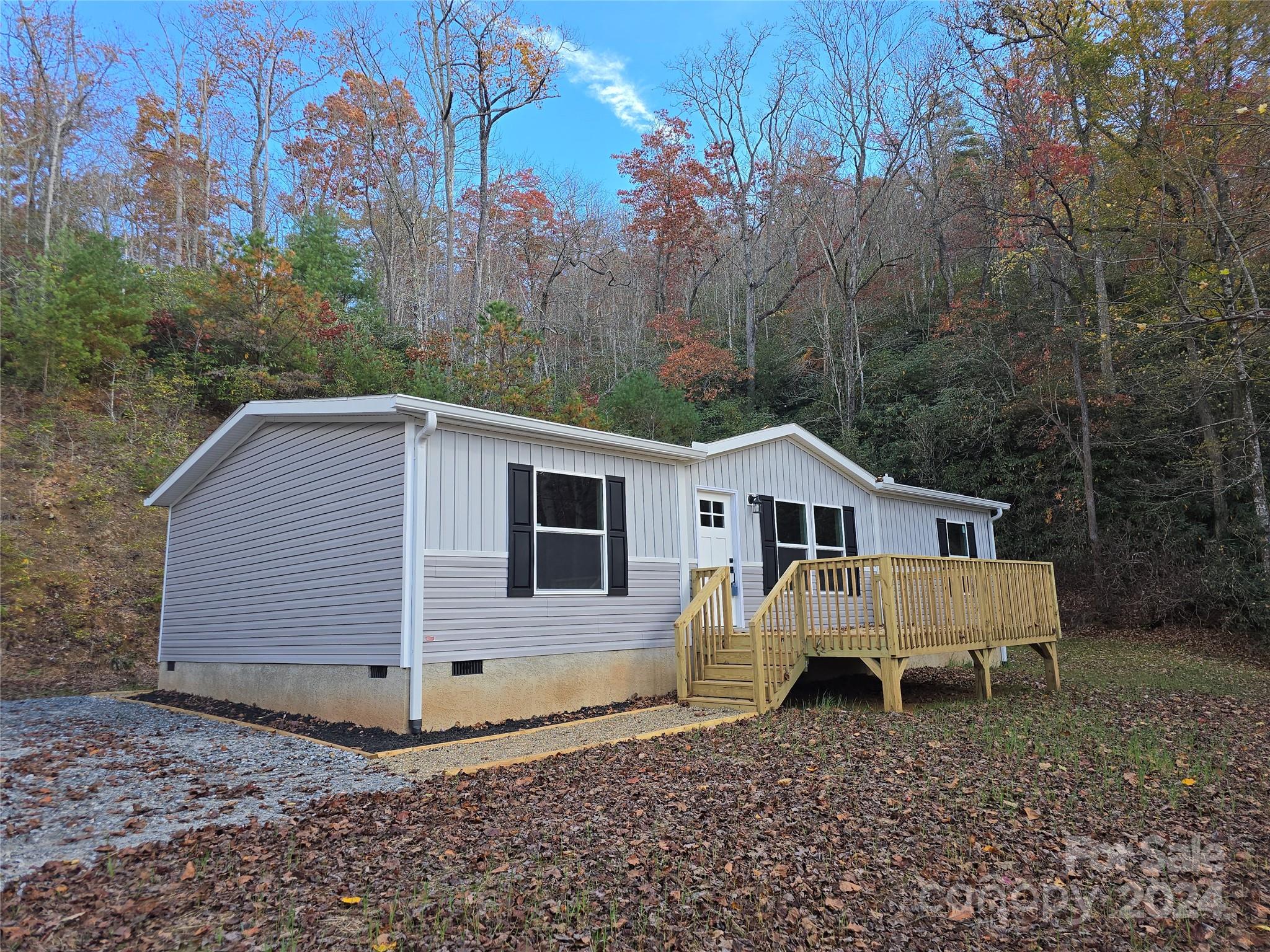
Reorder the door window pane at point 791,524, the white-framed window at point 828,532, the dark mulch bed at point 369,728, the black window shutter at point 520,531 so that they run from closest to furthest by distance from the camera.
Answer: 1. the dark mulch bed at point 369,728
2. the black window shutter at point 520,531
3. the door window pane at point 791,524
4. the white-framed window at point 828,532

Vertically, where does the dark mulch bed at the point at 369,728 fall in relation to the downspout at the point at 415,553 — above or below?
below

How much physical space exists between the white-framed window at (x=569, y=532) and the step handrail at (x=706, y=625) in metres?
1.10

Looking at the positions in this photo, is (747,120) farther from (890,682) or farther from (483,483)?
(890,682)

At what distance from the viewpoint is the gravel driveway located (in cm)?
416

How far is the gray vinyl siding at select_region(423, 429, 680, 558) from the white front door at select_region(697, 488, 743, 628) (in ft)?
3.51

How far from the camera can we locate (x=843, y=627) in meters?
9.18

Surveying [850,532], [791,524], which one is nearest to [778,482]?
[791,524]

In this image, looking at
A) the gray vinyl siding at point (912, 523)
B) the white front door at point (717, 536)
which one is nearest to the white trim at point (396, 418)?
the white front door at point (717, 536)

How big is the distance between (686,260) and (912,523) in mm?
15527

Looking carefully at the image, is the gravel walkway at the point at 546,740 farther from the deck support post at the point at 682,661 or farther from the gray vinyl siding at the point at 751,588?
the gray vinyl siding at the point at 751,588

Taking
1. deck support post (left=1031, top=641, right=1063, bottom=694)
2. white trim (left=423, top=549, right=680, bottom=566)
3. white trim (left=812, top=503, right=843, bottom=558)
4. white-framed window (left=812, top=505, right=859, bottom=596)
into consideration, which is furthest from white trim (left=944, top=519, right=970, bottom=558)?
white trim (left=423, top=549, right=680, bottom=566)

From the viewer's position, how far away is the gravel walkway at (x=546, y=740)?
→ 5.79 meters

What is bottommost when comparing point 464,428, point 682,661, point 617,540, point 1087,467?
point 682,661

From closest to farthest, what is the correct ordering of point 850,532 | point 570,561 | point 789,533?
point 570,561 → point 789,533 → point 850,532
